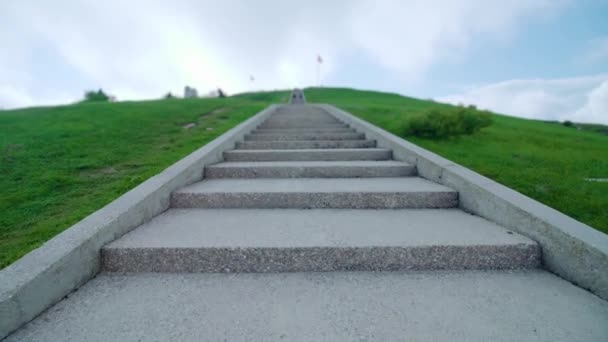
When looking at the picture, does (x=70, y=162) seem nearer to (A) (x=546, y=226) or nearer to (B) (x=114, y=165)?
(B) (x=114, y=165)

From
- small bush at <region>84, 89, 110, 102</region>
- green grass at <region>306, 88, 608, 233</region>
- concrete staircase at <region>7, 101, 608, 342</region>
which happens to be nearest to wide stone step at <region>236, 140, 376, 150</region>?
green grass at <region>306, 88, 608, 233</region>

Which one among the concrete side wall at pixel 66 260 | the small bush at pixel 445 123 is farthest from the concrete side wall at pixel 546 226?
the small bush at pixel 445 123

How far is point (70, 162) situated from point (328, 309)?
4.52 meters

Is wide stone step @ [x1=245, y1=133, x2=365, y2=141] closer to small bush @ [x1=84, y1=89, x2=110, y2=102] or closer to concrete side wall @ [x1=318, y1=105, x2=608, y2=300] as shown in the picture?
concrete side wall @ [x1=318, y1=105, x2=608, y2=300]

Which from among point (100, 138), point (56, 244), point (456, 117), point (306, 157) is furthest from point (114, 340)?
point (456, 117)

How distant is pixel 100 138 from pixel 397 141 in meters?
5.64

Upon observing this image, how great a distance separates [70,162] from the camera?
420 cm

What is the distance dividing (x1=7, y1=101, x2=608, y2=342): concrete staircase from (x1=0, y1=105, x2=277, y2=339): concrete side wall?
0.07 meters

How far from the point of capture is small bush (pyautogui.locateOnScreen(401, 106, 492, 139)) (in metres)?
6.27

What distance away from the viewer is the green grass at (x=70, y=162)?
260 cm

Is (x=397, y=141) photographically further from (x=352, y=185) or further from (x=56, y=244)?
(x=56, y=244)

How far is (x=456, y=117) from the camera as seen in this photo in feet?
21.1

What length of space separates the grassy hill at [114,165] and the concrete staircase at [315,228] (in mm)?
922

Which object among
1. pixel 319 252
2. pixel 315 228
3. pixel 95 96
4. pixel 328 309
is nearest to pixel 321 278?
pixel 319 252
